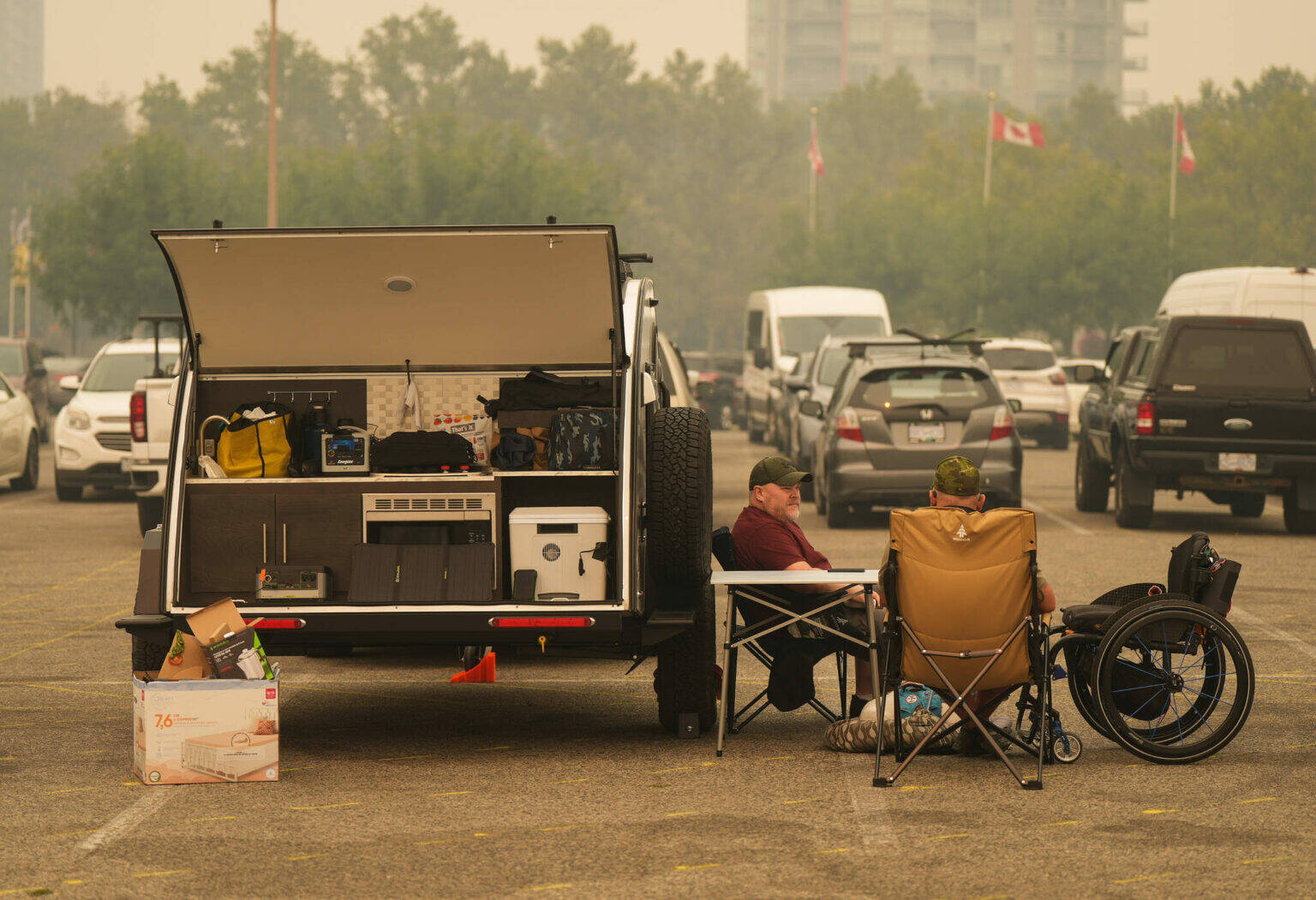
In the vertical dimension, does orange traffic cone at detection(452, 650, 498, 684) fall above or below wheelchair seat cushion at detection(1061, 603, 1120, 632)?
below

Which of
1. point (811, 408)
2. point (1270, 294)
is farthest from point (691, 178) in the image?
point (811, 408)

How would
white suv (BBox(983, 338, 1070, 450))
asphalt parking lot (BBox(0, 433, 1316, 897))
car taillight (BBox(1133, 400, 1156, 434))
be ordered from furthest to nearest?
white suv (BBox(983, 338, 1070, 450))
car taillight (BBox(1133, 400, 1156, 434))
asphalt parking lot (BBox(0, 433, 1316, 897))

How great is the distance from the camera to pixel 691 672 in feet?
27.0

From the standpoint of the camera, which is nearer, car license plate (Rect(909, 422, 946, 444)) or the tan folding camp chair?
the tan folding camp chair

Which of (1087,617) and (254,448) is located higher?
(254,448)

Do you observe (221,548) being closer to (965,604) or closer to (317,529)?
(317,529)

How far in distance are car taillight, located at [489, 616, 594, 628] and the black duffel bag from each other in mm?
1216

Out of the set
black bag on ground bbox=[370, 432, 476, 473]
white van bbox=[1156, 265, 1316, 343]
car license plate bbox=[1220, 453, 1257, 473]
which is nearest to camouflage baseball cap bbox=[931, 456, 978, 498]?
black bag on ground bbox=[370, 432, 476, 473]

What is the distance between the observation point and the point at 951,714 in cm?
752

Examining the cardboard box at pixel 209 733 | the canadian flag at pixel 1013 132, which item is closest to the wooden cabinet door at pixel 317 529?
the cardboard box at pixel 209 733

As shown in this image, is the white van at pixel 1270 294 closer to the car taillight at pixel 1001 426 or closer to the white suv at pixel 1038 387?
the car taillight at pixel 1001 426

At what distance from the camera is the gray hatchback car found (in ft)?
58.6

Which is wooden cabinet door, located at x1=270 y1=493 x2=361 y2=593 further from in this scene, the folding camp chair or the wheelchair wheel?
the wheelchair wheel

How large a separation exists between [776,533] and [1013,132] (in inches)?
2140
